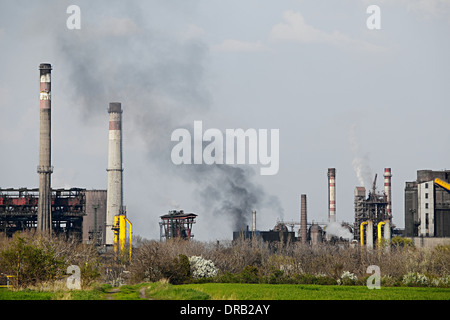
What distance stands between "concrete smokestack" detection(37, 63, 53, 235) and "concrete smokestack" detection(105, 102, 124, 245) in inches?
337

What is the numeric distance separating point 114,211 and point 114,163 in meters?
6.40

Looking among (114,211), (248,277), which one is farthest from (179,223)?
(248,277)

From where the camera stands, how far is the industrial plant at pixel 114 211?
94938 millimetres

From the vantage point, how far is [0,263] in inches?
1886

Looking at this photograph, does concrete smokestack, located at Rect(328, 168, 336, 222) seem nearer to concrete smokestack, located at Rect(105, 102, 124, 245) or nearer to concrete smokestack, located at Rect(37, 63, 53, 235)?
concrete smokestack, located at Rect(105, 102, 124, 245)

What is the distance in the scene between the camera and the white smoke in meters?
120

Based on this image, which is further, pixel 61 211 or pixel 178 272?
pixel 61 211

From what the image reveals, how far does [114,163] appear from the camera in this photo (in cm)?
10212

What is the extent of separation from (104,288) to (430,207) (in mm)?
59245

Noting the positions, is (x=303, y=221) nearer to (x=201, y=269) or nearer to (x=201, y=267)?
(x=201, y=267)

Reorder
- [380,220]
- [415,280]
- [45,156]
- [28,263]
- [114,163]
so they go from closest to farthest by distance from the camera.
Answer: [28,263] → [415,280] → [45,156] → [114,163] → [380,220]

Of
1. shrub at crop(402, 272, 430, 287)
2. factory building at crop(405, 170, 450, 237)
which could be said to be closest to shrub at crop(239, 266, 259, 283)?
shrub at crop(402, 272, 430, 287)
